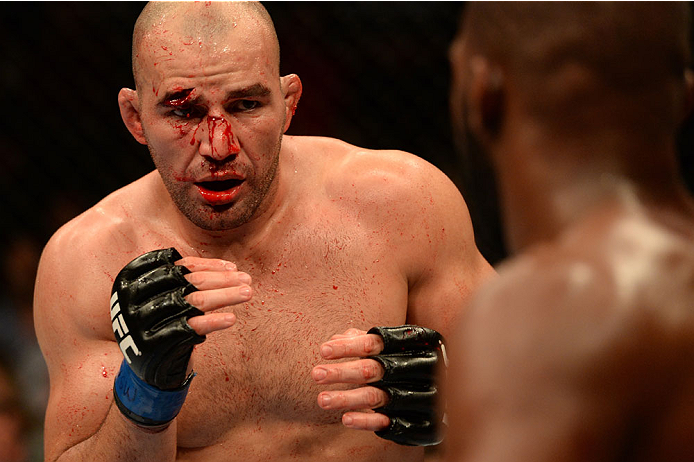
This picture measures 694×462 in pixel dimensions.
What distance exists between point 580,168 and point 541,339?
0.56 feet

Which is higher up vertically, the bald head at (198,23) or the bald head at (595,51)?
the bald head at (198,23)

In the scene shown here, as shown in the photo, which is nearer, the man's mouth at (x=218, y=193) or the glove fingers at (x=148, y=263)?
the glove fingers at (x=148, y=263)

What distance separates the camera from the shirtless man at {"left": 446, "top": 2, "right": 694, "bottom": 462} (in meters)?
0.70

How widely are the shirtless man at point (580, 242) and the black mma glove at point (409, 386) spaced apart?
0.61m

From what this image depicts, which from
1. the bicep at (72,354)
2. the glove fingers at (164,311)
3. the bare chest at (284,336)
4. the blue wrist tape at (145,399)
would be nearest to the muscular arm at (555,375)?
the glove fingers at (164,311)

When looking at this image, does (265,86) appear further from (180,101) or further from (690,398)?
(690,398)

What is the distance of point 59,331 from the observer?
1627 mm

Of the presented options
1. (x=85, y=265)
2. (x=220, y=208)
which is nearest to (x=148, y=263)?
(x=220, y=208)

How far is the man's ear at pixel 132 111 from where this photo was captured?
1.64 meters

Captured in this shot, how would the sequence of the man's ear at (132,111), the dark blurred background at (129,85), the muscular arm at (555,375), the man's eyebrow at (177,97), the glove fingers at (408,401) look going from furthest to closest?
the dark blurred background at (129,85) → the man's ear at (132,111) → the man's eyebrow at (177,97) → the glove fingers at (408,401) → the muscular arm at (555,375)

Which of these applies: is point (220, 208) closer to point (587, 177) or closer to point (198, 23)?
point (198, 23)

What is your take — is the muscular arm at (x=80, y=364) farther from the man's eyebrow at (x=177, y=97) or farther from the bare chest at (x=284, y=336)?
the man's eyebrow at (x=177, y=97)

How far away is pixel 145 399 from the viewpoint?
55.9 inches

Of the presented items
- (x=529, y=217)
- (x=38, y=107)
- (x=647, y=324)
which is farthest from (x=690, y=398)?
(x=38, y=107)
